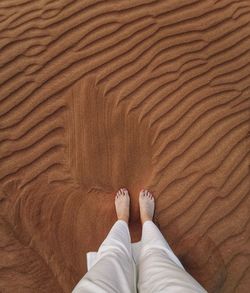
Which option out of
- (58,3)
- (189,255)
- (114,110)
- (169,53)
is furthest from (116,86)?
(189,255)

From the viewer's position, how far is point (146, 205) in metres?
2.86

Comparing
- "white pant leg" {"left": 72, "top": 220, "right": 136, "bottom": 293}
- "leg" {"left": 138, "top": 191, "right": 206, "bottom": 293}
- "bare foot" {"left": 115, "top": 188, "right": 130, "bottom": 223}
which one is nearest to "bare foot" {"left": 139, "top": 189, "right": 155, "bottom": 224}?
"leg" {"left": 138, "top": 191, "right": 206, "bottom": 293}

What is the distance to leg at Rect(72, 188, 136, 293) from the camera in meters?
1.92

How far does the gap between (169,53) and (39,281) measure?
196cm

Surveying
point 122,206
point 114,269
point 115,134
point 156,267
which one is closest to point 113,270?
point 114,269

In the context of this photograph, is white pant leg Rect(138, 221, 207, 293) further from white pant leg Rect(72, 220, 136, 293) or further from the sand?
the sand

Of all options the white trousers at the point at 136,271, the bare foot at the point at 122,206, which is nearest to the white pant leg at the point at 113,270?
the white trousers at the point at 136,271

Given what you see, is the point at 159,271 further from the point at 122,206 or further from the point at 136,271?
the point at 122,206

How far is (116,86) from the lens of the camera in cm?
297

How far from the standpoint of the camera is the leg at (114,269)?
192cm

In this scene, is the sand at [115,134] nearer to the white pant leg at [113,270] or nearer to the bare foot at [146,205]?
the bare foot at [146,205]

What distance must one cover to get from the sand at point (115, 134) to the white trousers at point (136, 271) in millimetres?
384

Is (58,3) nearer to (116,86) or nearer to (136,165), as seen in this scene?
(116,86)

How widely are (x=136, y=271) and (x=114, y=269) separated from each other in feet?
0.88
